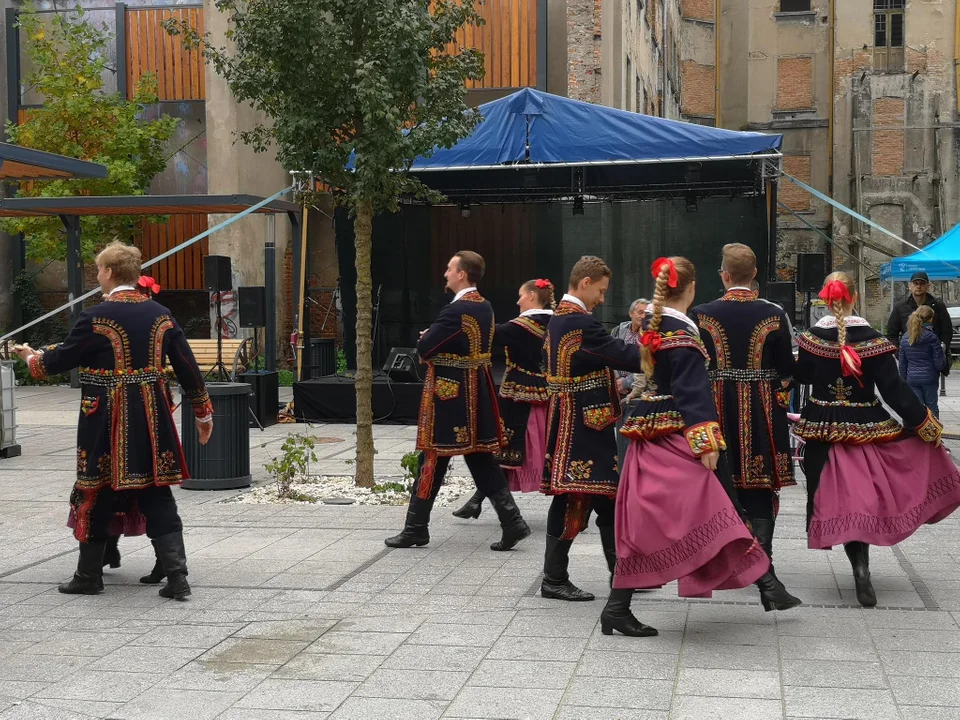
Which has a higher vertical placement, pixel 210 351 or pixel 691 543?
pixel 210 351

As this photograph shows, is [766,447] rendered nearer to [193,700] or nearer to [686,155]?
[193,700]

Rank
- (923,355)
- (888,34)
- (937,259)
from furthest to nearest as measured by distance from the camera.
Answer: (888,34) < (937,259) < (923,355)

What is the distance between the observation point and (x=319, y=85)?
10.0m

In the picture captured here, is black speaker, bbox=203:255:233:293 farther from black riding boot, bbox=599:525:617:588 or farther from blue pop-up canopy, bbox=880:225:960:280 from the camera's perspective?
black riding boot, bbox=599:525:617:588

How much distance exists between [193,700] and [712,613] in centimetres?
258

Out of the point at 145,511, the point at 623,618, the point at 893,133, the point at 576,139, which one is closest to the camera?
the point at 623,618

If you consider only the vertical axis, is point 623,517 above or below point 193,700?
above

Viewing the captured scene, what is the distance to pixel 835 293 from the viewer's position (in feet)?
21.2

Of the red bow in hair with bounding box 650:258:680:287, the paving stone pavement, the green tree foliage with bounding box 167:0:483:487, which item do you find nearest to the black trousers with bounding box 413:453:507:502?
the paving stone pavement

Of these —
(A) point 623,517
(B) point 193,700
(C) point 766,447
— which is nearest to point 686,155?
(C) point 766,447

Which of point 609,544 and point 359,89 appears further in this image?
point 359,89

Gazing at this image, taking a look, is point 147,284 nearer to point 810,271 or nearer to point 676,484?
point 676,484

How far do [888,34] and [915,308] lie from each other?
3088 cm

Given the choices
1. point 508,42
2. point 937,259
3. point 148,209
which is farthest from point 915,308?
point 148,209
